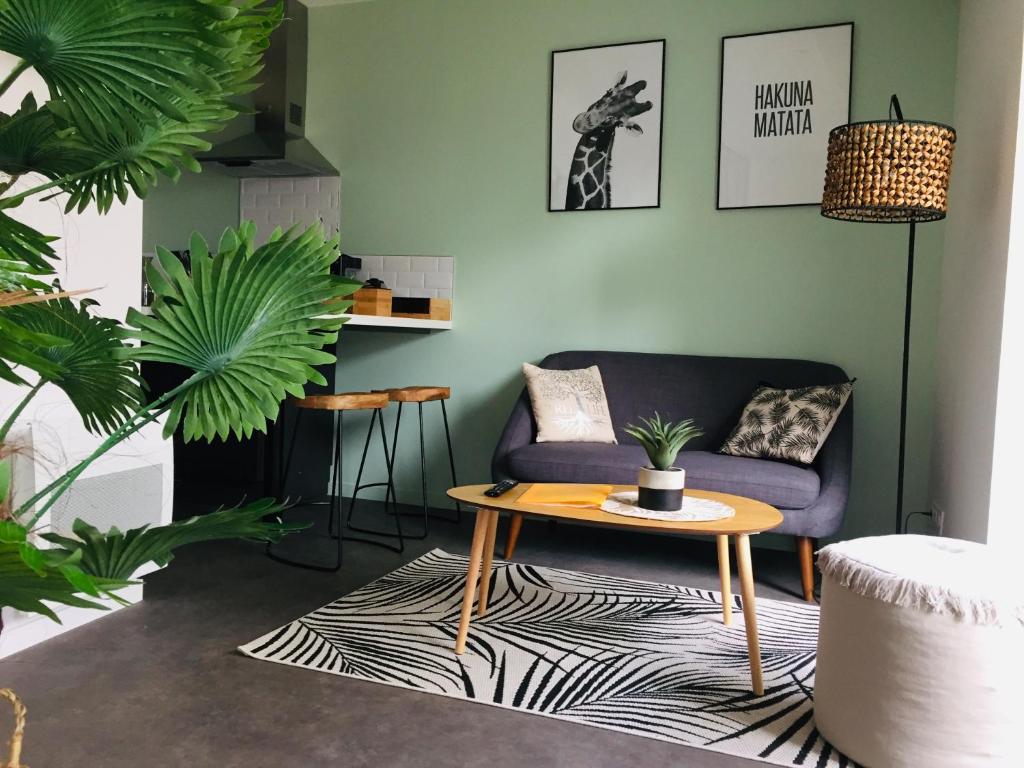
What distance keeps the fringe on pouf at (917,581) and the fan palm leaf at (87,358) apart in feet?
5.03

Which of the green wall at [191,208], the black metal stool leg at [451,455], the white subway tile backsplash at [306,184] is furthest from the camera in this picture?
the green wall at [191,208]

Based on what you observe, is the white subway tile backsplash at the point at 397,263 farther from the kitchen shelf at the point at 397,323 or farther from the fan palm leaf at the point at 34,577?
the fan palm leaf at the point at 34,577

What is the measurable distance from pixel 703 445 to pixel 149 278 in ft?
10.9

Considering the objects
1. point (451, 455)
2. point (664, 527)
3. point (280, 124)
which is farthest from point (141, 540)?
point (280, 124)

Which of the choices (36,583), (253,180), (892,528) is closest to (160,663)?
(36,583)

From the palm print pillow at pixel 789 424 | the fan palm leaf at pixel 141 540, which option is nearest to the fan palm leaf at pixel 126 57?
the fan palm leaf at pixel 141 540

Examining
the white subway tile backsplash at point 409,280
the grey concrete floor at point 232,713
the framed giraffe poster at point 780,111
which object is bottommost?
the grey concrete floor at point 232,713

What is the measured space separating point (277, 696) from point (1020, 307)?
240cm

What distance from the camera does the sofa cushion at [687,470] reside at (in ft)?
11.0

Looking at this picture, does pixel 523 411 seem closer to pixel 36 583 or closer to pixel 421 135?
pixel 421 135

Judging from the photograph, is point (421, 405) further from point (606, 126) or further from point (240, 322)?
point (240, 322)

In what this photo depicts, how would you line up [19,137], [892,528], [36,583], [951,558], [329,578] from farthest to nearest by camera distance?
1. [892,528]
2. [329,578]
3. [951,558]
4. [19,137]
5. [36,583]

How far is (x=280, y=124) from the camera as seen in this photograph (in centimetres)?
471

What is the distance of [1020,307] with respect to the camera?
270cm
